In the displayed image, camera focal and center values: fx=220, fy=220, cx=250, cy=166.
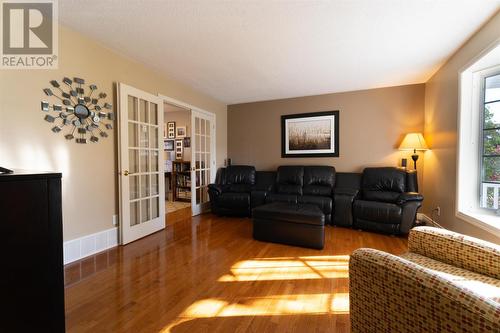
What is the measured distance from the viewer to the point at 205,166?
15.4 feet

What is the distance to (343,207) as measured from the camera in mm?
3520

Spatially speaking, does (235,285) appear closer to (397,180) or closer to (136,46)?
(136,46)

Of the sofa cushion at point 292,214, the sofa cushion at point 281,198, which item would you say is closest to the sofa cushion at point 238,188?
the sofa cushion at point 281,198

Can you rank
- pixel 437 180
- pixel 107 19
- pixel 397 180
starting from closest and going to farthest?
pixel 107 19 < pixel 437 180 < pixel 397 180

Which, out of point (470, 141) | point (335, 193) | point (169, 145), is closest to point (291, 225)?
point (335, 193)

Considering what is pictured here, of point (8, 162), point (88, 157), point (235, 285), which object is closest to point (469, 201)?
point (235, 285)

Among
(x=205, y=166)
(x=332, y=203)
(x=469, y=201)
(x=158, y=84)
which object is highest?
(x=158, y=84)

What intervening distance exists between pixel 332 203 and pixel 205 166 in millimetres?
2612

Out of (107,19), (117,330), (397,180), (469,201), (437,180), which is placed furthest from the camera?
(397,180)

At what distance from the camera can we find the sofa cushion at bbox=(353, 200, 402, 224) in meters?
3.05

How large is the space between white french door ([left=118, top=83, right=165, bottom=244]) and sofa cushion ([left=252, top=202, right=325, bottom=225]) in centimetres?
154

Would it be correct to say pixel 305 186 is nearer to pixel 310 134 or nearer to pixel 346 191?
pixel 346 191

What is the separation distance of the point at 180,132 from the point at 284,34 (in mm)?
4469

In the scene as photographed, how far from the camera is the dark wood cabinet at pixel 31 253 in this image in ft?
3.29
